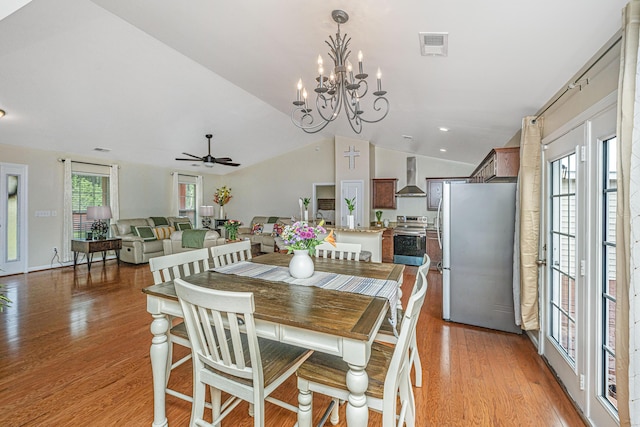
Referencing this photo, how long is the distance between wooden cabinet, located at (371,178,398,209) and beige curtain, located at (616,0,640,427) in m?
6.04

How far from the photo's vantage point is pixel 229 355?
1325 mm

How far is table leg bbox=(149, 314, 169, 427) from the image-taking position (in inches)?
65.5

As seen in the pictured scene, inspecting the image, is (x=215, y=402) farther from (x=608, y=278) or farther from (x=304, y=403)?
(x=608, y=278)

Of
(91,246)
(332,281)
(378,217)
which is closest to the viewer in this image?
(332,281)

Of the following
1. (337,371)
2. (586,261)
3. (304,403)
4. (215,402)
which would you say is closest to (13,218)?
(215,402)

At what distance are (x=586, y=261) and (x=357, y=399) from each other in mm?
1609

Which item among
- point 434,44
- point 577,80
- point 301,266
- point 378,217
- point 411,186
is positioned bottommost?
point 301,266

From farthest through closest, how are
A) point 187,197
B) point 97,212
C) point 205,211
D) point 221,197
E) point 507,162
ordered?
point 221,197
point 187,197
point 205,211
point 97,212
point 507,162

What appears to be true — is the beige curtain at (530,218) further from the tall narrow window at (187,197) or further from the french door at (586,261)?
the tall narrow window at (187,197)

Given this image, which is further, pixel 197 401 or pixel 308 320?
pixel 197 401

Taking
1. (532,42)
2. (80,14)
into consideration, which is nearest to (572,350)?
(532,42)

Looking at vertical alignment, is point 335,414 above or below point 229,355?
below

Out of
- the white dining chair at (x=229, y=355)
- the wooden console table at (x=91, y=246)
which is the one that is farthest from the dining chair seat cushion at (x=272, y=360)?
the wooden console table at (x=91, y=246)

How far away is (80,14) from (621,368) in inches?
188
